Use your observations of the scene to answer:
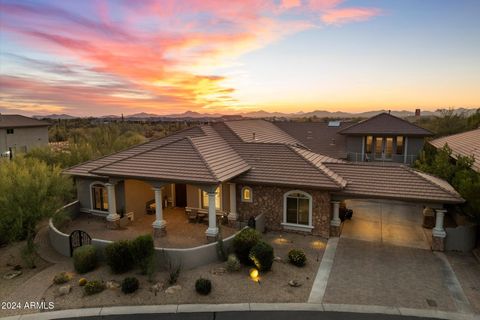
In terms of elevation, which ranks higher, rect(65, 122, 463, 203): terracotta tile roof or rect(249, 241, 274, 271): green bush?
rect(65, 122, 463, 203): terracotta tile roof

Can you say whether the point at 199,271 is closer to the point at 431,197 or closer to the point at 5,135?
the point at 431,197

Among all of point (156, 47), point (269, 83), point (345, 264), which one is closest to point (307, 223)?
point (345, 264)

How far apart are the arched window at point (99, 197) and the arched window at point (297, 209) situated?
12477mm

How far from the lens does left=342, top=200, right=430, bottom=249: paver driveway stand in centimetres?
1775

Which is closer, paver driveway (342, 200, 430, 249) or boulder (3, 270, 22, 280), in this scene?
boulder (3, 270, 22, 280)

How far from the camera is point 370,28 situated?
24.0 metres

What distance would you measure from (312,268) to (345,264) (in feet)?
5.54

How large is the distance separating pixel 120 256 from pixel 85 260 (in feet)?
5.68

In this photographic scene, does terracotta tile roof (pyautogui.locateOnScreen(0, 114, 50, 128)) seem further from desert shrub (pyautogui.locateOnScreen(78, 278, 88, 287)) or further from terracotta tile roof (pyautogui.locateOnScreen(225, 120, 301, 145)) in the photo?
desert shrub (pyautogui.locateOnScreen(78, 278, 88, 287))

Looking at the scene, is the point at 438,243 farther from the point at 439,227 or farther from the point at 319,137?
the point at 319,137

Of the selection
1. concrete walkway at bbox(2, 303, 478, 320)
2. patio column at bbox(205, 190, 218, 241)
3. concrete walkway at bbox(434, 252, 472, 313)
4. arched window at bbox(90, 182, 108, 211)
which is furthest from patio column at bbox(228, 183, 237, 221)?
concrete walkway at bbox(434, 252, 472, 313)

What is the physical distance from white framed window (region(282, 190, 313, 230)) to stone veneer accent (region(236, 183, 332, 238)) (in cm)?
21

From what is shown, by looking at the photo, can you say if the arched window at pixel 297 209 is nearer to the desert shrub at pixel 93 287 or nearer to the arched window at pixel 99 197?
the desert shrub at pixel 93 287

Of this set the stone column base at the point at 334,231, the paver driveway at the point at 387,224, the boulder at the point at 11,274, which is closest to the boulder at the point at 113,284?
the boulder at the point at 11,274
